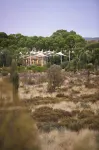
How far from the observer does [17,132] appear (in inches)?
173

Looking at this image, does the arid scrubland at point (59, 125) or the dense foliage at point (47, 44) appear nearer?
the arid scrubland at point (59, 125)

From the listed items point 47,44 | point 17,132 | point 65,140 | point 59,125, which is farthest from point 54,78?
point 47,44

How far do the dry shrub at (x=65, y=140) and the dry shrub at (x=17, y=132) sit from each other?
30.2 inches

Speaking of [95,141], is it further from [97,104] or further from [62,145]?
[97,104]

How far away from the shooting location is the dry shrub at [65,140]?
4.70m

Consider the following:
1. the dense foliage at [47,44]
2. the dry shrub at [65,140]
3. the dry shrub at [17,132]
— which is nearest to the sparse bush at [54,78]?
the dry shrub at [65,140]

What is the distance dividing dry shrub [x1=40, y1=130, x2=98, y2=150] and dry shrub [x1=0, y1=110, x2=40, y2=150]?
2.52 feet

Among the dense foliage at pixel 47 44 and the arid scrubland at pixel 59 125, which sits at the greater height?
the dense foliage at pixel 47 44

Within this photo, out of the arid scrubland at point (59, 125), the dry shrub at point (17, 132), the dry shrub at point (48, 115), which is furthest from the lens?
the dry shrub at point (48, 115)

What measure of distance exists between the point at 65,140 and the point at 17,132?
8.95 feet

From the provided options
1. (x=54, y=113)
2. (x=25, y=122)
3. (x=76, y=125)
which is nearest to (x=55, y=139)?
(x=76, y=125)

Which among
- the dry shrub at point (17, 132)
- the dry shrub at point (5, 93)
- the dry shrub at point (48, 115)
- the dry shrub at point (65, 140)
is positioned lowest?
the dry shrub at point (48, 115)

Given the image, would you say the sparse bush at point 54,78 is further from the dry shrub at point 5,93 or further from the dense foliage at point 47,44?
the dense foliage at point 47,44

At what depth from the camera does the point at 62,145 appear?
652 cm
